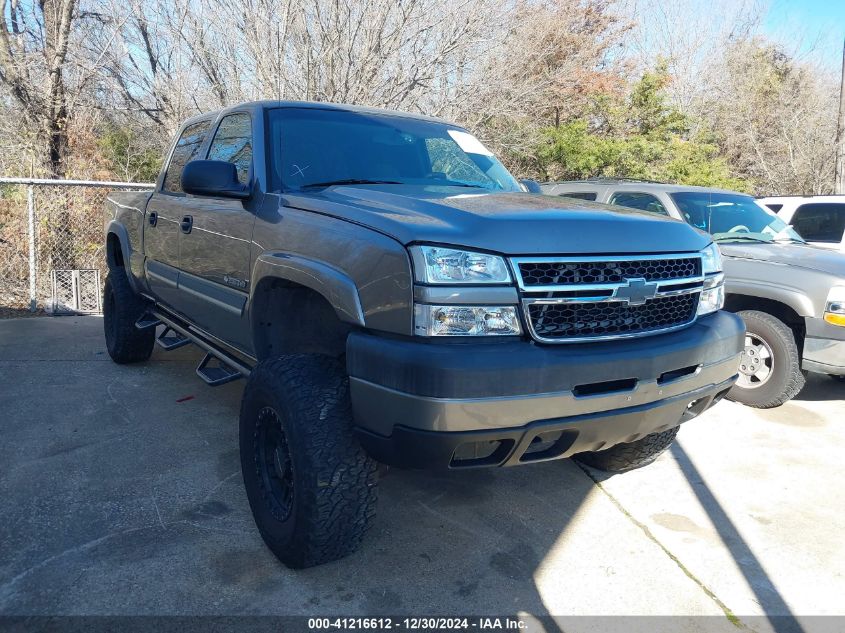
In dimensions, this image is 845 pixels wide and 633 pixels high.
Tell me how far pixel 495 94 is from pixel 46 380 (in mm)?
9115

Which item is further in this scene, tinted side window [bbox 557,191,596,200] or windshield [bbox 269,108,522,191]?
tinted side window [bbox 557,191,596,200]

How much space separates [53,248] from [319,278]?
7.38 m

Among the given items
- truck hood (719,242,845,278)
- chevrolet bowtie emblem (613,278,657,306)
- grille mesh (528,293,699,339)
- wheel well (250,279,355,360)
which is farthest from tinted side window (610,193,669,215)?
wheel well (250,279,355,360)

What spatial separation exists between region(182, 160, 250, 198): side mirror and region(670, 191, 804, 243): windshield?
13.7ft

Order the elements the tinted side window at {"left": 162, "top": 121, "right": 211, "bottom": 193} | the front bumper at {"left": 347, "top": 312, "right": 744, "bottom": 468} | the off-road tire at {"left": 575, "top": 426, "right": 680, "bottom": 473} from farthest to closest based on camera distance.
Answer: the tinted side window at {"left": 162, "top": 121, "right": 211, "bottom": 193}
the off-road tire at {"left": 575, "top": 426, "right": 680, "bottom": 473}
the front bumper at {"left": 347, "top": 312, "right": 744, "bottom": 468}

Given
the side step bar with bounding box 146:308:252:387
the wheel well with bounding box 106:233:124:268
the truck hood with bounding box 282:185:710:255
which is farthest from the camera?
the wheel well with bounding box 106:233:124:268

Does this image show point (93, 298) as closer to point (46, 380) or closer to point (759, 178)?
point (46, 380)

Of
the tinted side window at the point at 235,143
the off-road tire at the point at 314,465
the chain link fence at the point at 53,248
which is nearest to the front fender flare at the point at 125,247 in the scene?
the tinted side window at the point at 235,143

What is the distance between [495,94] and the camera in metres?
11.9

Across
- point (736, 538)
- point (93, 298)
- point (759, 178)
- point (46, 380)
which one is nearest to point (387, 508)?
point (736, 538)

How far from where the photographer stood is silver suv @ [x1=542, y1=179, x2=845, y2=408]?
470cm

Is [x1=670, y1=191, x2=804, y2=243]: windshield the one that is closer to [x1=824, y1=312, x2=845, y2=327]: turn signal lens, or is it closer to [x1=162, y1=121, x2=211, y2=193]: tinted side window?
[x1=824, y1=312, x2=845, y2=327]: turn signal lens

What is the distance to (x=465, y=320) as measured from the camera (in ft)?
7.23

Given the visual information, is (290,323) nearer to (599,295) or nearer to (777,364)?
(599,295)
